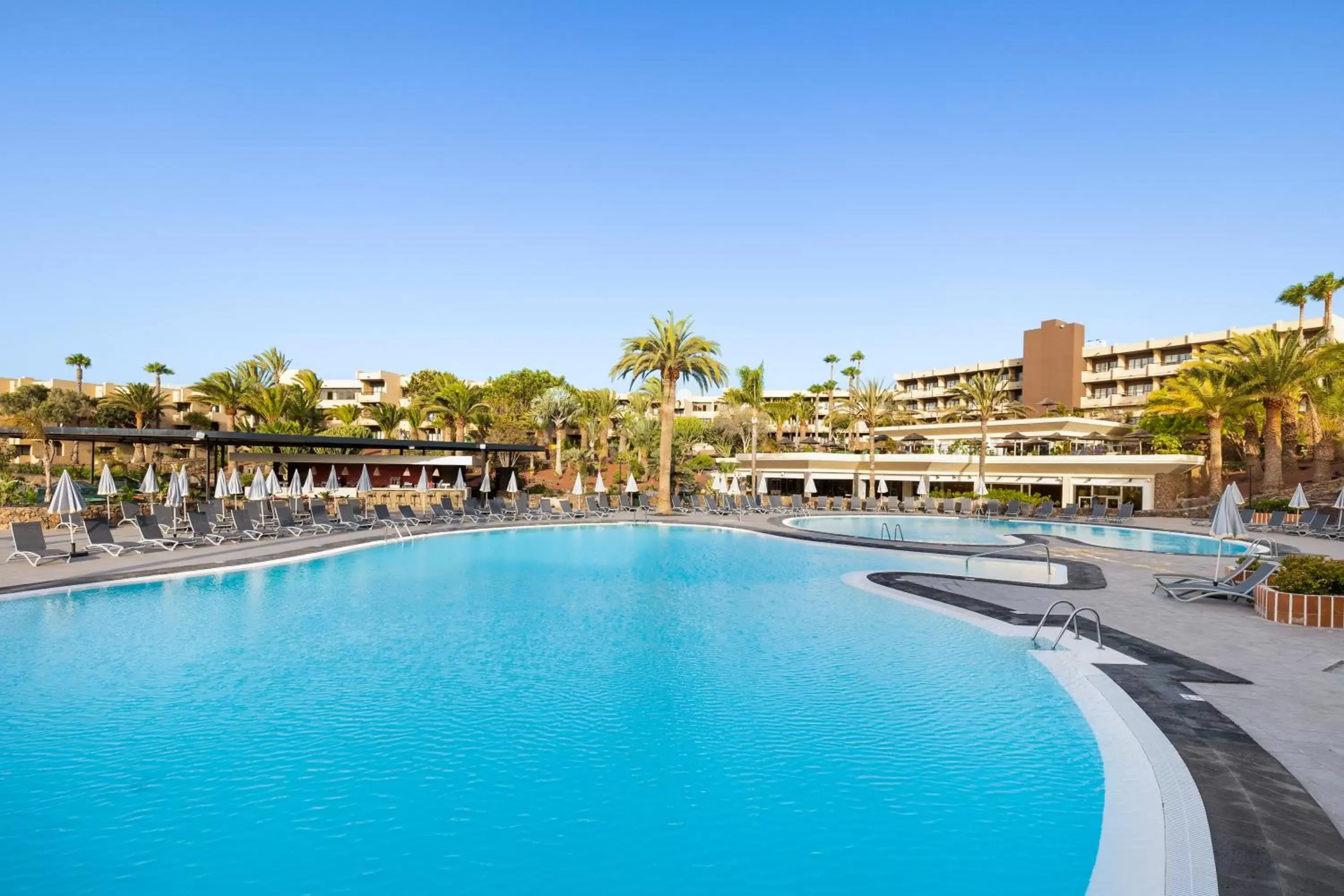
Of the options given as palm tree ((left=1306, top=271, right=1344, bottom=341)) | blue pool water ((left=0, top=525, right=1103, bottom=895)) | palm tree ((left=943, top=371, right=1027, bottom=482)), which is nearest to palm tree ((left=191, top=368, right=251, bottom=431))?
blue pool water ((left=0, top=525, right=1103, bottom=895))

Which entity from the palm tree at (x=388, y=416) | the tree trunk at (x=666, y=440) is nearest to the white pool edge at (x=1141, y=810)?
the tree trunk at (x=666, y=440)

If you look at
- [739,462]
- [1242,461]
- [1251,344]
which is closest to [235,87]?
[739,462]

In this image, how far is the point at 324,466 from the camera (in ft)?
142

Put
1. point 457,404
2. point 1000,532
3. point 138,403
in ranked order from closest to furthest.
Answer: point 1000,532 → point 457,404 → point 138,403

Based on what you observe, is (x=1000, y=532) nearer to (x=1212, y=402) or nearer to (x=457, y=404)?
(x=1212, y=402)

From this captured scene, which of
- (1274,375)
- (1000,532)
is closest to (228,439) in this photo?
(1000,532)

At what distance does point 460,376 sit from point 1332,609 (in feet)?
233

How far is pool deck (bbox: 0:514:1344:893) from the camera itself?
428cm

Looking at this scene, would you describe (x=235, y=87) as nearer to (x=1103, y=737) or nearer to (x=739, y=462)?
(x=1103, y=737)

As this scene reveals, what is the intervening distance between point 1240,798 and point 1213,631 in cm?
650

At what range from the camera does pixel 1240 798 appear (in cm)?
489

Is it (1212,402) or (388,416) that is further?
(388,416)

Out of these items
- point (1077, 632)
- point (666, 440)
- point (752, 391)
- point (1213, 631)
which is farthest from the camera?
point (752, 391)

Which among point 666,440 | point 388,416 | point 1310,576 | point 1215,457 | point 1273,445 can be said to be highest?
point 388,416
